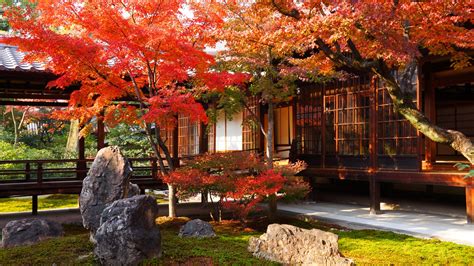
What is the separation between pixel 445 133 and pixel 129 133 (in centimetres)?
→ 1883

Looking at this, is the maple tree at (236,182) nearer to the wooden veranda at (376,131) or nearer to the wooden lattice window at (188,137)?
the wooden veranda at (376,131)

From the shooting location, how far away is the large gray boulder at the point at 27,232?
284 inches

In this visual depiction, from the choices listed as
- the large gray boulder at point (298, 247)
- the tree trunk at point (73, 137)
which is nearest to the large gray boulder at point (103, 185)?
the large gray boulder at point (298, 247)

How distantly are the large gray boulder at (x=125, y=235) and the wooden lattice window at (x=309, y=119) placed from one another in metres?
7.82

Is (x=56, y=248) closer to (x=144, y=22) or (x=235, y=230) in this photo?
(x=235, y=230)

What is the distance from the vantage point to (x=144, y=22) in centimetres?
877

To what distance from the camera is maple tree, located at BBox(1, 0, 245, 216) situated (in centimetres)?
794

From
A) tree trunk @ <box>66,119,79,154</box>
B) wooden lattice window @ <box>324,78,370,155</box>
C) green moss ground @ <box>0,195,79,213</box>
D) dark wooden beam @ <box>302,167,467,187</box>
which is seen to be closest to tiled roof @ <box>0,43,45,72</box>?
green moss ground @ <box>0,195,79,213</box>

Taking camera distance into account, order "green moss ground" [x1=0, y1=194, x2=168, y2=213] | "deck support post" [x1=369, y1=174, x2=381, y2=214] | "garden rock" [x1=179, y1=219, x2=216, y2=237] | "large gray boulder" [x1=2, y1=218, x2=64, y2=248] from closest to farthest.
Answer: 1. "large gray boulder" [x1=2, y1=218, x2=64, y2=248]
2. "garden rock" [x1=179, y1=219, x2=216, y2=237]
3. "deck support post" [x1=369, y1=174, x2=381, y2=214]
4. "green moss ground" [x1=0, y1=194, x2=168, y2=213]

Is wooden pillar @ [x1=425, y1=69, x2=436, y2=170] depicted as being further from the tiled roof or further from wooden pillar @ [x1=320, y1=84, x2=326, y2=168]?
the tiled roof

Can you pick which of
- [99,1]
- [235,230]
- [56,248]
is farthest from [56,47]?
[235,230]

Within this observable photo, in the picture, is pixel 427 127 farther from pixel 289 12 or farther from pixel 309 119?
pixel 309 119

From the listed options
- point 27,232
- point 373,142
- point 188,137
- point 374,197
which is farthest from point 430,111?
point 27,232

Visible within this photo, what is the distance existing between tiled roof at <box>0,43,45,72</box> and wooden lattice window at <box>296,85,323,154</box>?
7534 millimetres
